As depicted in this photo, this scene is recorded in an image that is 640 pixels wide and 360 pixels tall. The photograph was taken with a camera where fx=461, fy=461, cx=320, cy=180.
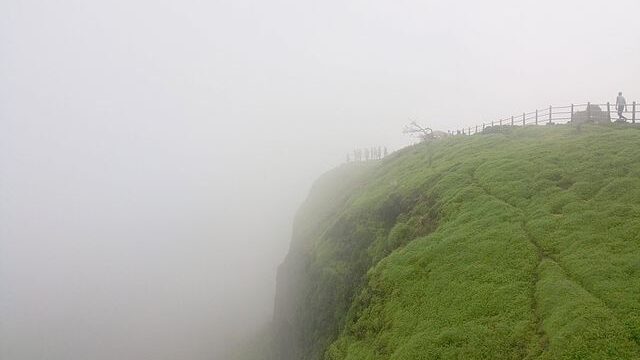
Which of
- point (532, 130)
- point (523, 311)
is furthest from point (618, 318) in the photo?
point (532, 130)

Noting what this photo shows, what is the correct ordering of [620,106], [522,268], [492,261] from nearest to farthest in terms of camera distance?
[522,268] < [492,261] < [620,106]

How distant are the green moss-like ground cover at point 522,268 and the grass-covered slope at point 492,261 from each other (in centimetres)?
7

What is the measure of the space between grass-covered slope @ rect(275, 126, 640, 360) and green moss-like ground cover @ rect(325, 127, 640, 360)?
2.9 inches

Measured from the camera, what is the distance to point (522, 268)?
23.4 m

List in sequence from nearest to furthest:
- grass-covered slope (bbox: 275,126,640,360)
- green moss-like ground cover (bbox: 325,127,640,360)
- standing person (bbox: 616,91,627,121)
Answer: green moss-like ground cover (bbox: 325,127,640,360) → grass-covered slope (bbox: 275,126,640,360) → standing person (bbox: 616,91,627,121)

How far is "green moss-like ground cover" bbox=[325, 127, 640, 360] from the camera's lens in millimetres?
18891

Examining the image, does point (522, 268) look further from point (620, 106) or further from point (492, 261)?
point (620, 106)

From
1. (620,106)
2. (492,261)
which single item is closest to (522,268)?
(492,261)

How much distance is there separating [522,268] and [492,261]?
1.71 metres

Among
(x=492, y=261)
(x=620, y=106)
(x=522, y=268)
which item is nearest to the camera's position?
(x=522, y=268)

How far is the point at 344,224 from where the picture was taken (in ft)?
142

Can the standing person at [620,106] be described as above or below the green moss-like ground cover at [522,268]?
above

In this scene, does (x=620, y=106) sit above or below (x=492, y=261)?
above

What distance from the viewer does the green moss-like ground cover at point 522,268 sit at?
18.9 meters
